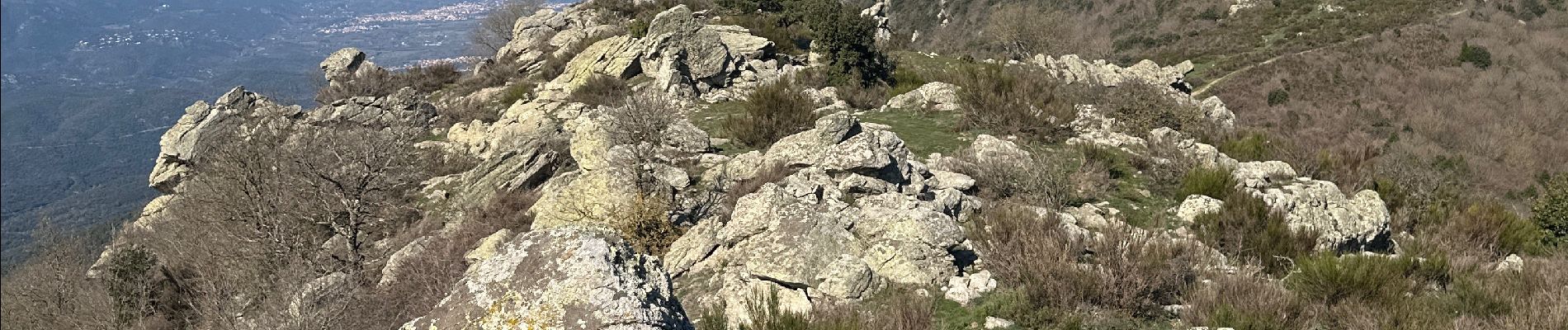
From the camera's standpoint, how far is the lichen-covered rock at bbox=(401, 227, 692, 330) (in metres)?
3.62

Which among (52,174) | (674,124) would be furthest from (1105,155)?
(52,174)

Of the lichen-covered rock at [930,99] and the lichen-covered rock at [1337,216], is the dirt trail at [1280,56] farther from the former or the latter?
the lichen-covered rock at [1337,216]

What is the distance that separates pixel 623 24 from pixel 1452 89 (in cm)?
4738

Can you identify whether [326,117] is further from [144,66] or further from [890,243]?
[144,66]

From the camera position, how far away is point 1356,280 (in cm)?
580

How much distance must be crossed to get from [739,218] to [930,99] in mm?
9974

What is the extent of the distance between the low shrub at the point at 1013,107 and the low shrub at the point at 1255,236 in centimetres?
471

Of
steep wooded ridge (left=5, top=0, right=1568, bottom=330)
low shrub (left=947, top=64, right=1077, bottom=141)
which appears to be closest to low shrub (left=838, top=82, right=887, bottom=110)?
steep wooded ridge (left=5, top=0, right=1568, bottom=330)

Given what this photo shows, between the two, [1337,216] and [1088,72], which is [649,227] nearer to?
[1337,216]

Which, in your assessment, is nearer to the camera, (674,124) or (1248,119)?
(674,124)

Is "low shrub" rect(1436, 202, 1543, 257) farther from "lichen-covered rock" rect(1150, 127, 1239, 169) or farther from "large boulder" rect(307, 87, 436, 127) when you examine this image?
"large boulder" rect(307, 87, 436, 127)

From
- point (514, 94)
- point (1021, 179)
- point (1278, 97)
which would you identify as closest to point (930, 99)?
point (1021, 179)

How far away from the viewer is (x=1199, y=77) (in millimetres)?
48281

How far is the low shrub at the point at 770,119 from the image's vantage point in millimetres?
13398
